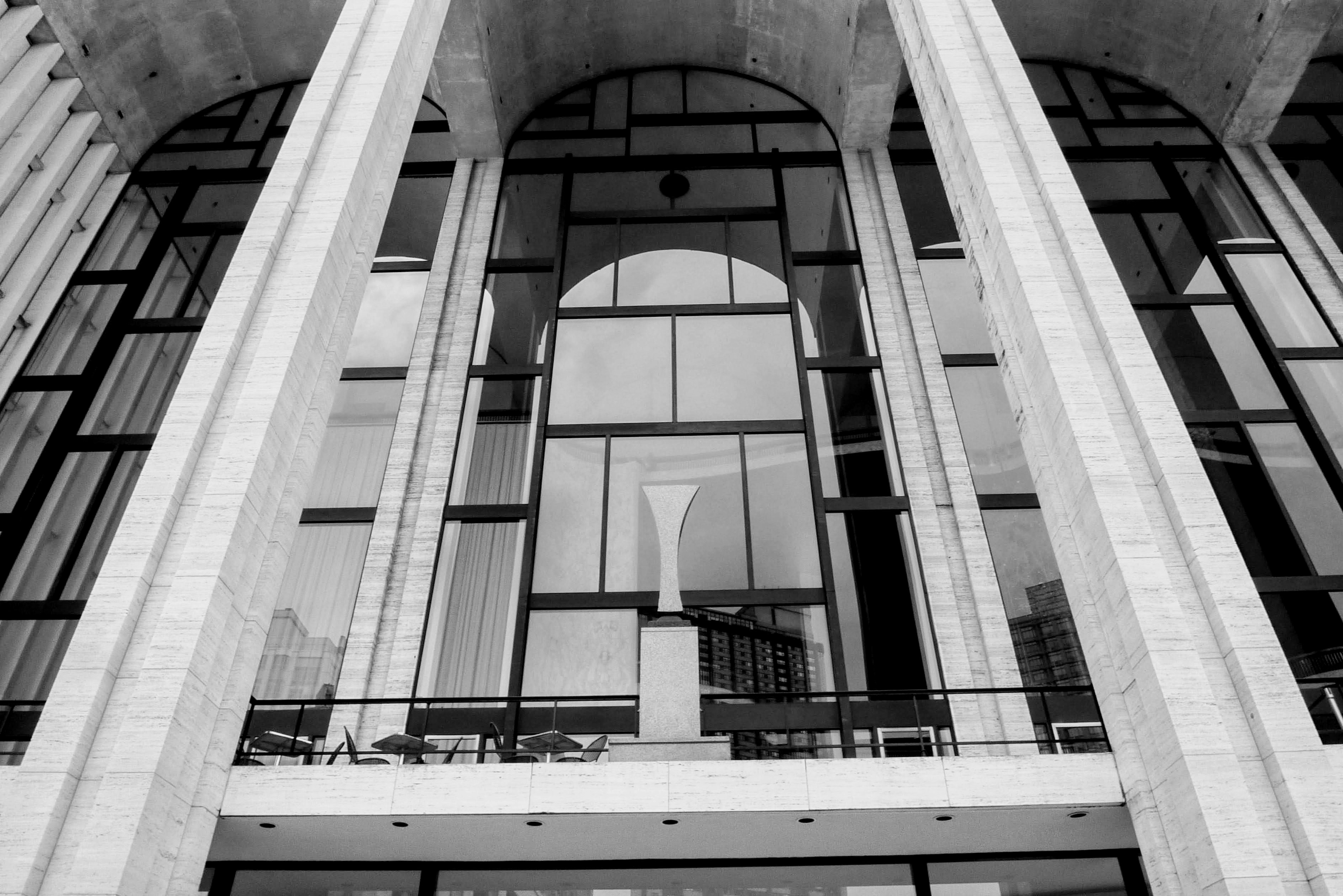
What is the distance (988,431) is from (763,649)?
5.62 meters

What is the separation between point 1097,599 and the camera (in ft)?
32.2

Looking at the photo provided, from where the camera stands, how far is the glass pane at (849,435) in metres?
16.0

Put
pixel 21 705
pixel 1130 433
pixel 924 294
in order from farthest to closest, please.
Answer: pixel 924 294
pixel 21 705
pixel 1130 433

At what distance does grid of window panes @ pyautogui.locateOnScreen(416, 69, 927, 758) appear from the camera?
1436 centimetres

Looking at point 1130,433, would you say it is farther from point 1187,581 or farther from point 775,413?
point 775,413

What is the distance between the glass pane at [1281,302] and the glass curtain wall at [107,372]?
64.9ft

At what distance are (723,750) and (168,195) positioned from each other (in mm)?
17179

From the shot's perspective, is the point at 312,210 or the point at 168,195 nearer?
the point at 312,210

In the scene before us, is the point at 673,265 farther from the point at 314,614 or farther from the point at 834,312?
the point at 314,614

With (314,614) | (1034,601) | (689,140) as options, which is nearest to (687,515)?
(1034,601)

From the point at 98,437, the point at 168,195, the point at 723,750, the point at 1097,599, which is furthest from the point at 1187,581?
the point at 168,195

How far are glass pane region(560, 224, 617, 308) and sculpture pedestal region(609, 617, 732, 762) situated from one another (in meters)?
8.51

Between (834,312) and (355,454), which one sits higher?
(834,312)

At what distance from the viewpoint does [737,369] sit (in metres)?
17.4
